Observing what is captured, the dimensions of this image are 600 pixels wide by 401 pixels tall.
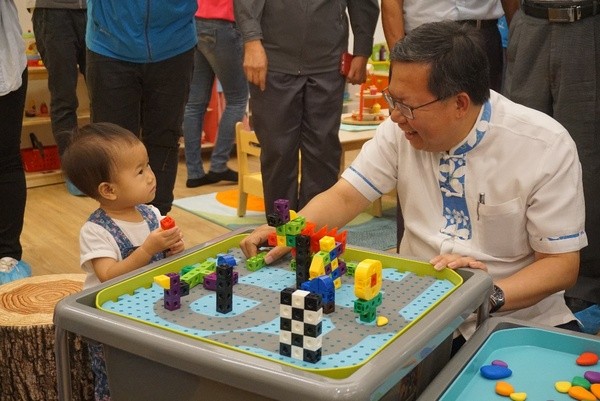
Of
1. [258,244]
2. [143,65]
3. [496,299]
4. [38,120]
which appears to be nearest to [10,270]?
[143,65]

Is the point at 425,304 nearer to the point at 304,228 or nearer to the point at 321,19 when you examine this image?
the point at 304,228

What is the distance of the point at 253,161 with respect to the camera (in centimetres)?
490

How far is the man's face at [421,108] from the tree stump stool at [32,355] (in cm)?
88

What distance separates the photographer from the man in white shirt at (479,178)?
147cm

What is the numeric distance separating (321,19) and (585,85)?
0.87 metres

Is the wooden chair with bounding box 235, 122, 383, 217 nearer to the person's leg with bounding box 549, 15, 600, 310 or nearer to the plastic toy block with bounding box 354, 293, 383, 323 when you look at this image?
the person's leg with bounding box 549, 15, 600, 310

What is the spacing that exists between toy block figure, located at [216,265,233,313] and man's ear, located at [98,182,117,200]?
56 cm

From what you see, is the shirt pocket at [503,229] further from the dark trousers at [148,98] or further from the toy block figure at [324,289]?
the dark trousers at [148,98]

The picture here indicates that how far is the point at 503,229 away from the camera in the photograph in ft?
5.10

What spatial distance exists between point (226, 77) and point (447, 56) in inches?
106

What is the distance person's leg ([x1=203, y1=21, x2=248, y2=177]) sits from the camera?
3.85 metres

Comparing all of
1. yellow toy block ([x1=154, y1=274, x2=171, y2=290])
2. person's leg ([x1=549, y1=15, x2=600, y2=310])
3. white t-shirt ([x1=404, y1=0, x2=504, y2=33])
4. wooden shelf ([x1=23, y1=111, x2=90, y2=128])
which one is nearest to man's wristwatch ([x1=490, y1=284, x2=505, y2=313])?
yellow toy block ([x1=154, y1=274, x2=171, y2=290])

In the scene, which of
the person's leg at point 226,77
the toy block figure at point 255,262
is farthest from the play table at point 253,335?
the person's leg at point 226,77

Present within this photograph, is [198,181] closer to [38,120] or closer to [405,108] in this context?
[38,120]
